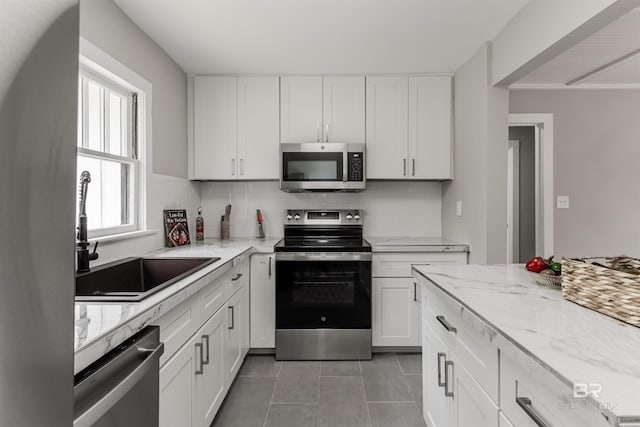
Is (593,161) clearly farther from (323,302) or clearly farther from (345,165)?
(323,302)

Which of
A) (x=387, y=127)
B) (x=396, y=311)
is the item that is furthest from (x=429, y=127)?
(x=396, y=311)

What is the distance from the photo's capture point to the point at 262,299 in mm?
2730

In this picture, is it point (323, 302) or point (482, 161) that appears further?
point (323, 302)

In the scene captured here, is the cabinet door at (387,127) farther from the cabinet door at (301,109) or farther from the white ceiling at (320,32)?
the cabinet door at (301,109)

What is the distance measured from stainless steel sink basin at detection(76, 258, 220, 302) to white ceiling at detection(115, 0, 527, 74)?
1470mm

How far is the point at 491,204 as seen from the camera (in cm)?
242

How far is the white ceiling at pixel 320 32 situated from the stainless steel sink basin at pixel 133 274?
147cm

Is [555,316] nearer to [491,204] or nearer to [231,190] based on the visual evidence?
[491,204]

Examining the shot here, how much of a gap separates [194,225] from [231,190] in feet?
1.57

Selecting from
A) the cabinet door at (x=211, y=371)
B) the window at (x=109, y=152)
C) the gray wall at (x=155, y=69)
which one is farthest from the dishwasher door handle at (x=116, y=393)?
the gray wall at (x=155, y=69)

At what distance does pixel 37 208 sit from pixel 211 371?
162 centimetres

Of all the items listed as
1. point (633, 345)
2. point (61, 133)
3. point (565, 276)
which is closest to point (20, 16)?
point (61, 133)

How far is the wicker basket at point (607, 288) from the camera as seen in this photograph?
84cm
